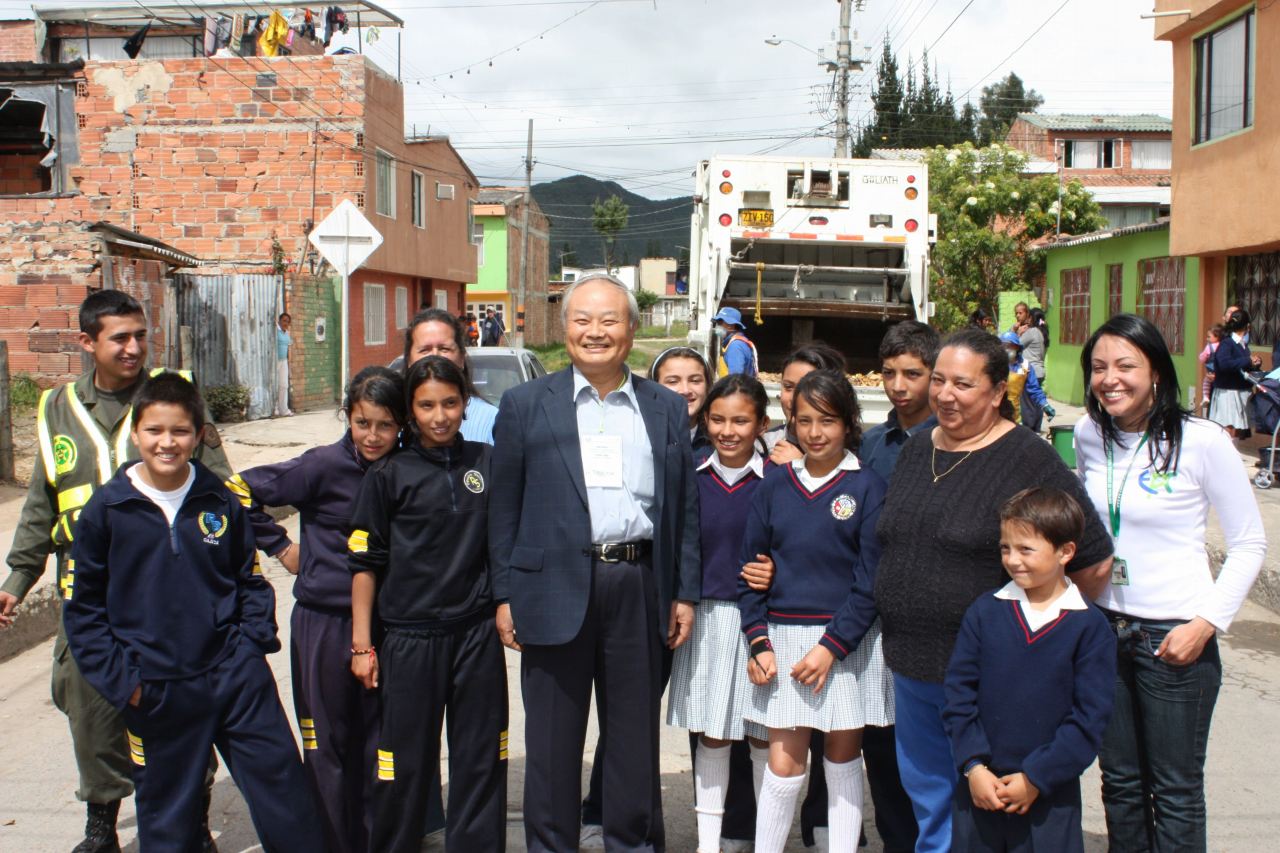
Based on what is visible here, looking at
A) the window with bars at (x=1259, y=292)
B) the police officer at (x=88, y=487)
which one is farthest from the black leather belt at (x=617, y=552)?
the window with bars at (x=1259, y=292)

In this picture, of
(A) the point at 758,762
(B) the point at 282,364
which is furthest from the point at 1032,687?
(B) the point at 282,364

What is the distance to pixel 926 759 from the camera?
10.7 ft

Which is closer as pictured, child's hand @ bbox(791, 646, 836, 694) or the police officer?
child's hand @ bbox(791, 646, 836, 694)

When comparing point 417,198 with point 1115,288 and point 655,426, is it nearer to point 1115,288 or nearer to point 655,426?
point 1115,288

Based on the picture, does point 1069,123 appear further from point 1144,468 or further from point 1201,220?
point 1144,468

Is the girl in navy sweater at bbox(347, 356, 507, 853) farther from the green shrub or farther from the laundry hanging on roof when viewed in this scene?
the laundry hanging on roof

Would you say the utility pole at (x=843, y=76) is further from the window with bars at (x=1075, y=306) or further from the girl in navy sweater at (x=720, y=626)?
the girl in navy sweater at (x=720, y=626)

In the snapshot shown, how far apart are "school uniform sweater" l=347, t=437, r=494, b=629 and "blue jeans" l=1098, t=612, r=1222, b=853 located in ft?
6.43

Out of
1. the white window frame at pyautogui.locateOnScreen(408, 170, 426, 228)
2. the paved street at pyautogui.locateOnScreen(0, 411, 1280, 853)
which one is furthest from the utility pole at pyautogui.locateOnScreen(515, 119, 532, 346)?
the paved street at pyautogui.locateOnScreen(0, 411, 1280, 853)

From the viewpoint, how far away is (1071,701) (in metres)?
2.91

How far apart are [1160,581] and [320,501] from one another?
259 cm

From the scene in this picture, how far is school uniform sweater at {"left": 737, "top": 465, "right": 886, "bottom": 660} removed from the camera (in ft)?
11.3

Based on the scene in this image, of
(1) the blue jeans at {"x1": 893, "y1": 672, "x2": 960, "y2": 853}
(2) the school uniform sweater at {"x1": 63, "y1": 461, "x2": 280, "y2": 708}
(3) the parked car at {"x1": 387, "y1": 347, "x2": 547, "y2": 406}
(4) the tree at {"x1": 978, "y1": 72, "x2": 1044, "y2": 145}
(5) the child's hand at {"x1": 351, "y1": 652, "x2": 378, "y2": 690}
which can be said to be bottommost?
(1) the blue jeans at {"x1": 893, "y1": 672, "x2": 960, "y2": 853}

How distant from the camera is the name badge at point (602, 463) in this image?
348 centimetres
